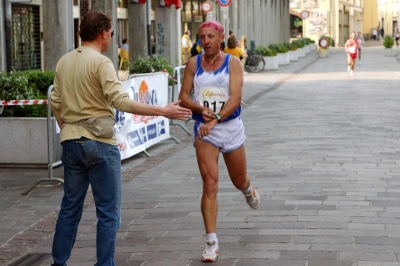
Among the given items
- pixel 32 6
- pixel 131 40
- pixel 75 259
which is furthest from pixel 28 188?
pixel 131 40

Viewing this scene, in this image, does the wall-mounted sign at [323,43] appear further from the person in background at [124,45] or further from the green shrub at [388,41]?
the person in background at [124,45]

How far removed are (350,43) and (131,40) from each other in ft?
31.4

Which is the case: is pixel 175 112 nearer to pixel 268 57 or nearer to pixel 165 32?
pixel 165 32

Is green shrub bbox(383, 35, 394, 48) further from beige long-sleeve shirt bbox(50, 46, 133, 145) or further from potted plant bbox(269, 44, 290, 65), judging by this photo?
beige long-sleeve shirt bbox(50, 46, 133, 145)

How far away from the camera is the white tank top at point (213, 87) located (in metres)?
6.13

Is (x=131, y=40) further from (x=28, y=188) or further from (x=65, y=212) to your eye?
(x=65, y=212)

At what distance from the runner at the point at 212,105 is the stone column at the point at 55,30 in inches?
570

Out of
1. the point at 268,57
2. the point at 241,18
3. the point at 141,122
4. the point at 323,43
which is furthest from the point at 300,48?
the point at 141,122

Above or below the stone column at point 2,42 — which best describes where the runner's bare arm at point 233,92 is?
below

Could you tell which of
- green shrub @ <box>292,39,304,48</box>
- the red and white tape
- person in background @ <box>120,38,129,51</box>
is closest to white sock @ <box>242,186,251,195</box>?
the red and white tape

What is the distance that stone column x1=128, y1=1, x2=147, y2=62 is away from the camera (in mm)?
28484

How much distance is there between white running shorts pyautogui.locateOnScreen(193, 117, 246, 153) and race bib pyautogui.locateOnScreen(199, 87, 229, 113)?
0.43ft

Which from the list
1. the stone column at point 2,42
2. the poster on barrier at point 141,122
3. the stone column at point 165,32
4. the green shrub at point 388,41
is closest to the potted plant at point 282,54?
the green shrub at point 388,41

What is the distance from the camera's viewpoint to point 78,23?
30.4 metres
